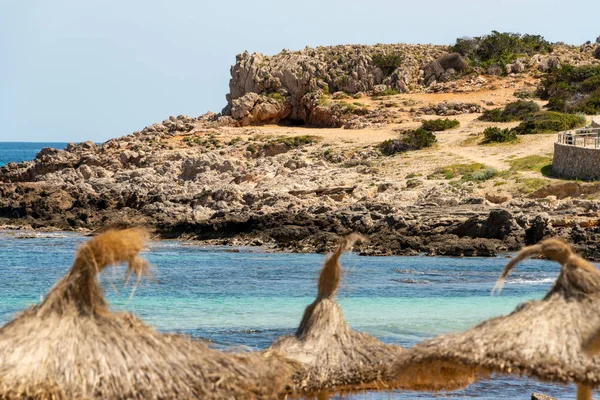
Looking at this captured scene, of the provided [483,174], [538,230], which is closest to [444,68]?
[483,174]

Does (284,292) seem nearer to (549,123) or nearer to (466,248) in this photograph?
(466,248)

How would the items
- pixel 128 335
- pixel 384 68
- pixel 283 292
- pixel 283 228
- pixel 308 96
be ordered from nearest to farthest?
pixel 128 335 → pixel 283 292 → pixel 283 228 → pixel 308 96 → pixel 384 68

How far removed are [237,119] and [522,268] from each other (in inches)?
1251

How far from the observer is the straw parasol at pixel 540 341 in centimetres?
914

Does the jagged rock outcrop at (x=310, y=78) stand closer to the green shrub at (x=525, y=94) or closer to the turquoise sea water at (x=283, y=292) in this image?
the green shrub at (x=525, y=94)

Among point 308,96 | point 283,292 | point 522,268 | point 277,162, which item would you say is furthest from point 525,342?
point 308,96

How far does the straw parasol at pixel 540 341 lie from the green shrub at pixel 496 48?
5741cm

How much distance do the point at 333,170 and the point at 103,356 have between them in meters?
38.6

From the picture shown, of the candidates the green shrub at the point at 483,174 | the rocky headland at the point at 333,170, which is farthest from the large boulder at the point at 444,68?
the green shrub at the point at 483,174

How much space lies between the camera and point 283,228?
37562 mm

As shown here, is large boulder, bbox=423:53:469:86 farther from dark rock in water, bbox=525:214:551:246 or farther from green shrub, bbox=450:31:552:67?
dark rock in water, bbox=525:214:551:246

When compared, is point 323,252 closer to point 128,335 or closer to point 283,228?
point 283,228

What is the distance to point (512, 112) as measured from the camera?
55.5 m

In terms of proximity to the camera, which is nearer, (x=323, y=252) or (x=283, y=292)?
(x=283, y=292)
